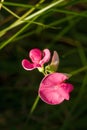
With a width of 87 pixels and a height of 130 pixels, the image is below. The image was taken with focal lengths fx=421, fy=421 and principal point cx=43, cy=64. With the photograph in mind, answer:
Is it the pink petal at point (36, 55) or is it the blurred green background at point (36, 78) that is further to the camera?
the blurred green background at point (36, 78)

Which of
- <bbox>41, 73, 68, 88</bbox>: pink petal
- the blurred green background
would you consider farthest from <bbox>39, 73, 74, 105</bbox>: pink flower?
the blurred green background

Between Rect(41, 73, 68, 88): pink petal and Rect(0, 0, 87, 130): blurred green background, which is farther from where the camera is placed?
Rect(0, 0, 87, 130): blurred green background

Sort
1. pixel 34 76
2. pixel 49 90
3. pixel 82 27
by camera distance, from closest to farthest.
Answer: pixel 49 90, pixel 34 76, pixel 82 27

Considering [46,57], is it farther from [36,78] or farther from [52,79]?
[36,78]

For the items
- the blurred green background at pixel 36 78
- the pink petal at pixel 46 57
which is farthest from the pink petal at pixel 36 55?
the blurred green background at pixel 36 78

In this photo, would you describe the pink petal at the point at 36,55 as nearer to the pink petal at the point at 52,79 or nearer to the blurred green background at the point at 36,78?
the pink petal at the point at 52,79

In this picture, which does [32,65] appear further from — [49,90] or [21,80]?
[21,80]

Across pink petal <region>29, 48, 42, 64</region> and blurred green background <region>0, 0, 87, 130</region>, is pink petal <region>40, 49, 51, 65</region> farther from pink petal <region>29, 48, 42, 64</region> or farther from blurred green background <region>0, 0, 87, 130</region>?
blurred green background <region>0, 0, 87, 130</region>

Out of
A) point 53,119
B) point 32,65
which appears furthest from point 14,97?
point 32,65

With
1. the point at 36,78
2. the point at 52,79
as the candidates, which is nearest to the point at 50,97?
the point at 52,79
